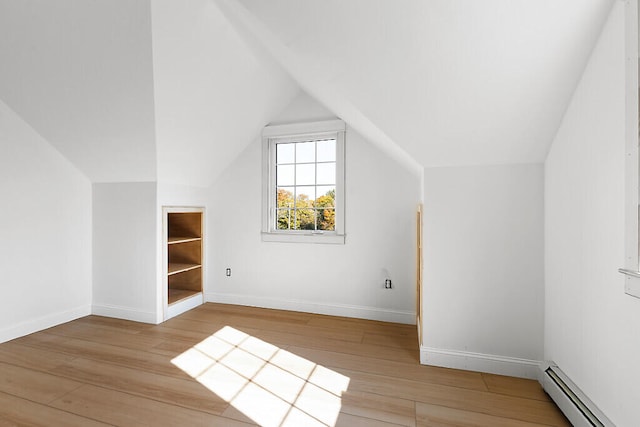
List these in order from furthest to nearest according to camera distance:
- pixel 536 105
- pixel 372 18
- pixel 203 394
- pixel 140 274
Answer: pixel 140 274, pixel 203 394, pixel 536 105, pixel 372 18

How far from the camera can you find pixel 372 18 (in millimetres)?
1406

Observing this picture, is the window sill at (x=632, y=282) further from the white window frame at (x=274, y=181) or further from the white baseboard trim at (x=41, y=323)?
the white baseboard trim at (x=41, y=323)

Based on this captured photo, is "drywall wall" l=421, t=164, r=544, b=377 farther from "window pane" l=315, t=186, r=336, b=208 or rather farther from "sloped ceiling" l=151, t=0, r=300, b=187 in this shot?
"sloped ceiling" l=151, t=0, r=300, b=187

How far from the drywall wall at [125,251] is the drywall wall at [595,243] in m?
3.12

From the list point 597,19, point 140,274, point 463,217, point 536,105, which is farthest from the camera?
point 140,274

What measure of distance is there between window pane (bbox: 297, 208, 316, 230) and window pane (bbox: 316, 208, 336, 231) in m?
0.06

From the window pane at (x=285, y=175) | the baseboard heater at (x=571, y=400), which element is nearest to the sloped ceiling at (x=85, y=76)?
the window pane at (x=285, y=175)

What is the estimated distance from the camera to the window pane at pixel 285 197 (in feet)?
11.2

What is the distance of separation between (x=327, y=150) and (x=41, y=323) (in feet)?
10.0

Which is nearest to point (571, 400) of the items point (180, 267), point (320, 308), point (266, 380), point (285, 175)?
point (266, 380)

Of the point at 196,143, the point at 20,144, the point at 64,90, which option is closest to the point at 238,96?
the point at 196,143

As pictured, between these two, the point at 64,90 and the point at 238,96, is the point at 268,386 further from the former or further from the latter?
the point at 64,90

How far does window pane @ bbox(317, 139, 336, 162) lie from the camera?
10.6 feet

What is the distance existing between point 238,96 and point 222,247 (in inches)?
66.6
